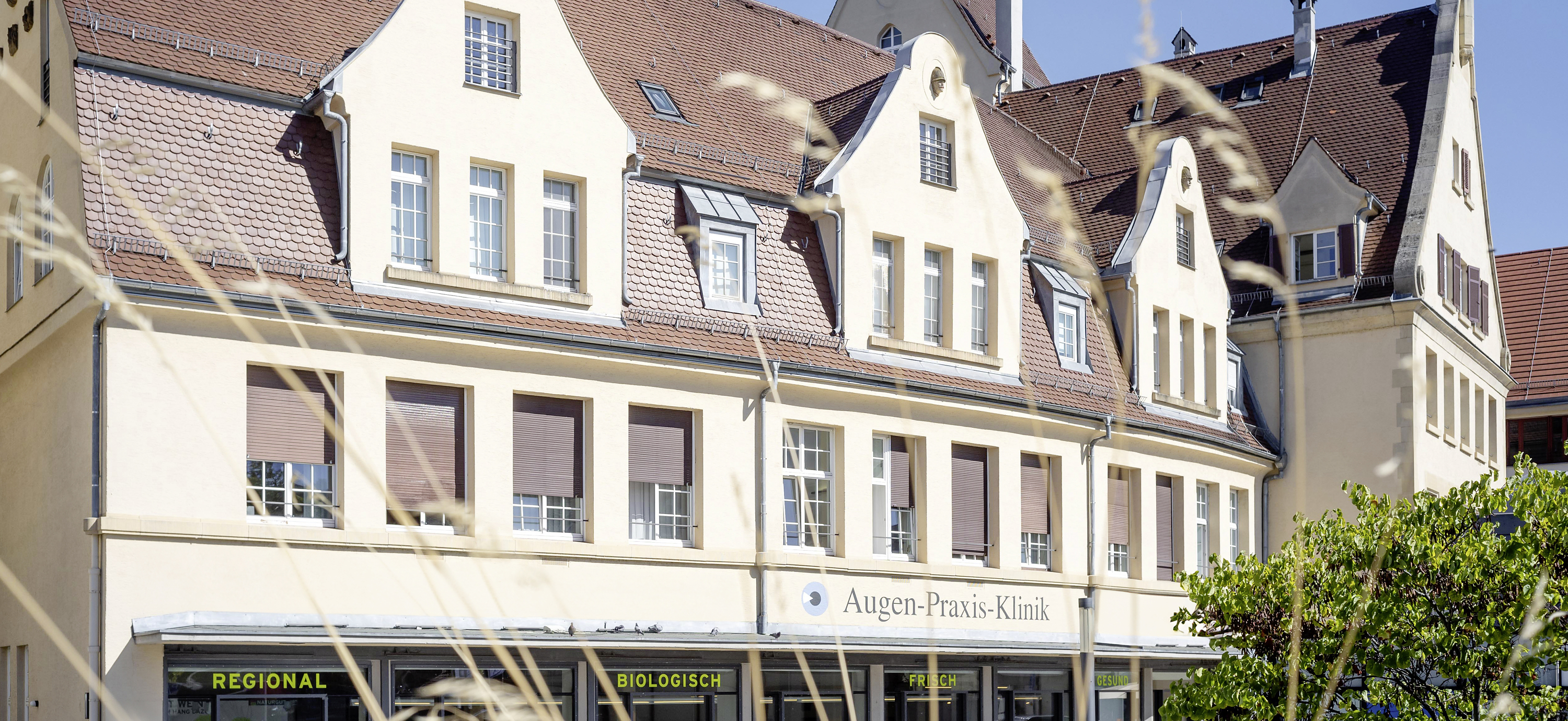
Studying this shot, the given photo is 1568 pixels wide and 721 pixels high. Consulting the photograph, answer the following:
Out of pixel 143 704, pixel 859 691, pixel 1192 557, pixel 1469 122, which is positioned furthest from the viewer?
pixel 1469 122

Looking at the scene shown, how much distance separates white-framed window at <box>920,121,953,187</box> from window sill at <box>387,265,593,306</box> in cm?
647

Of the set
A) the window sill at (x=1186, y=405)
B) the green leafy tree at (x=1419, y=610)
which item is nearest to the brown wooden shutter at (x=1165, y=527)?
the window sill at (x=1186, y=405)

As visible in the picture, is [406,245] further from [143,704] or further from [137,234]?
[143,704]

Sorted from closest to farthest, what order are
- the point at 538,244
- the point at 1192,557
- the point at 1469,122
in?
1. the point at 538,244
2. the point at 1192,557
3. the point at 1469,122

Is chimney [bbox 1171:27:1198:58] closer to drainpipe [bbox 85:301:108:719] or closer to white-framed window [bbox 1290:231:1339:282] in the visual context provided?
white-framed window [bbox 1290:231:1339:282]

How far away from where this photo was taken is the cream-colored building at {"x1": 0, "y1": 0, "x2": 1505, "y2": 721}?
15289 millimetres

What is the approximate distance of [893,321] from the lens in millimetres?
22094

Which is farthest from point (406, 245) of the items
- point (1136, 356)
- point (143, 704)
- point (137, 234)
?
point (1136, 356)

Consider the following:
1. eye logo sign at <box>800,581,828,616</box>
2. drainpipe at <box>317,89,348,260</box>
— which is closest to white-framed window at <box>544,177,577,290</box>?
drainpipe at <box>317,89,348,260</box>

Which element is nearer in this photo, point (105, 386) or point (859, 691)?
point (105, 386)

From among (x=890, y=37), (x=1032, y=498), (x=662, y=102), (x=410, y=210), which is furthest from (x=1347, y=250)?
(x=410, y=210)

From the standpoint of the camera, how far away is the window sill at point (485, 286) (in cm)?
1684

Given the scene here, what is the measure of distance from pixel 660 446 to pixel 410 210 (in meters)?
4.06

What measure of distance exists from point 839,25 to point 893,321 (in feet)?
56.4
